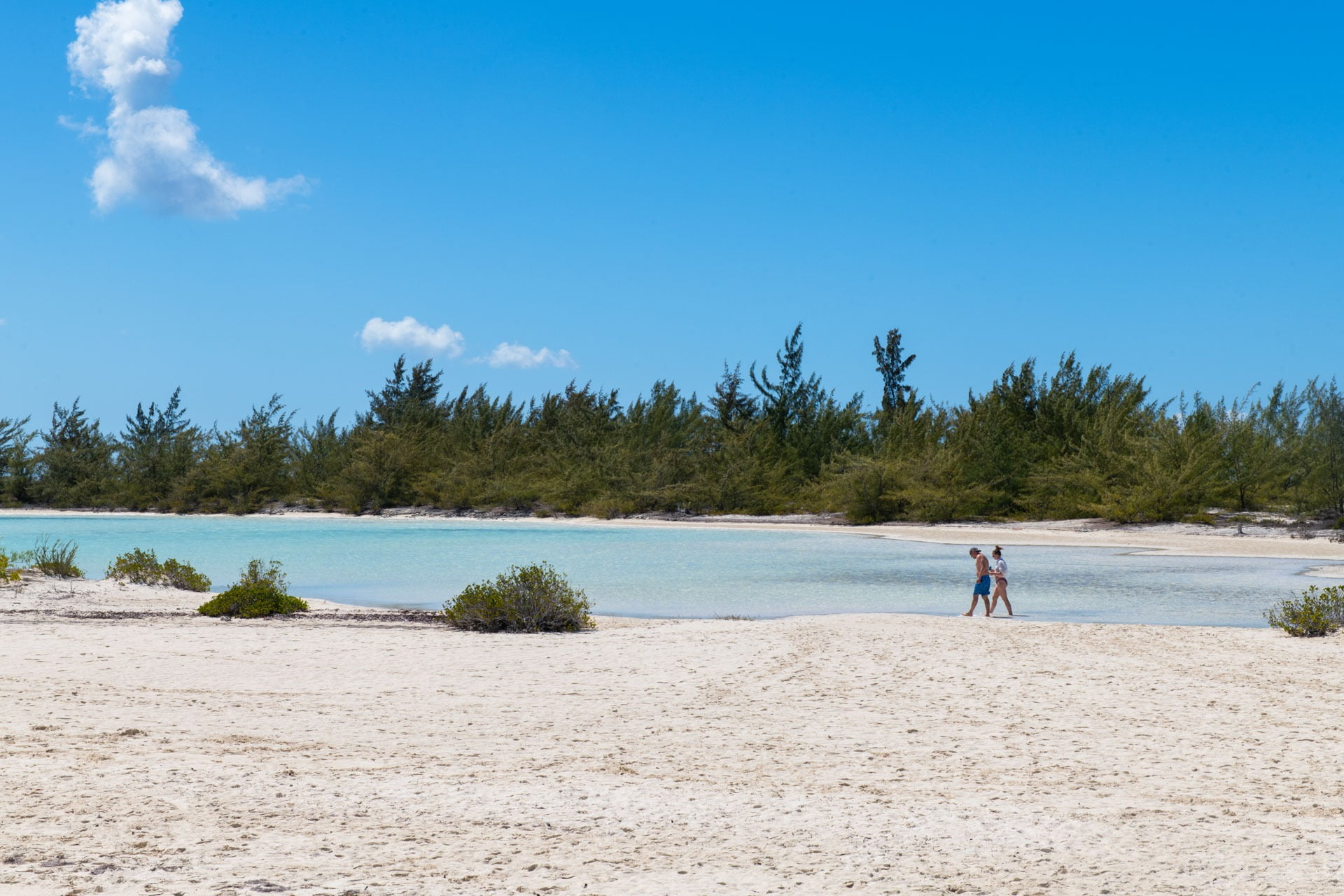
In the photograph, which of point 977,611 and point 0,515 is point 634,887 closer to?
point 977,611

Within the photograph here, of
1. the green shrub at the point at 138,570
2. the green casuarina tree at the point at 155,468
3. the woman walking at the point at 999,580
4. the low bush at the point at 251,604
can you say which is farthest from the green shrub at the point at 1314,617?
the green casuarina tree at the point at 155,468

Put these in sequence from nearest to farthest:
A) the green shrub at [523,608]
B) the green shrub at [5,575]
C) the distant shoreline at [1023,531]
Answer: the green shrub at [523,608]
the green shrub at [5,575]
the distant shoreline at [1023,531]

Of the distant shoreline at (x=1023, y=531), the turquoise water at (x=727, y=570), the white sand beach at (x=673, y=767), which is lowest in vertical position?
the white sand beach at (x=673, y=767)

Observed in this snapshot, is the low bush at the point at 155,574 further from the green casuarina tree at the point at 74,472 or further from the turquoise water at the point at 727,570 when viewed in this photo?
the green casuarina tree at the point at 74,472

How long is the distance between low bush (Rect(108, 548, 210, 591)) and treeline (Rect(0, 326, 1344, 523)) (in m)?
26.1

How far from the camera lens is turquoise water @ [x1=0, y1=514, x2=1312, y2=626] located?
16.3 metres

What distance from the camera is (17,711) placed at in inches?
297

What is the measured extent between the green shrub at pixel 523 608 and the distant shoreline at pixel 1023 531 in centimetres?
1481

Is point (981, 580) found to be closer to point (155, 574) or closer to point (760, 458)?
point (155, 574)

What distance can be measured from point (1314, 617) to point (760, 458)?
35214 millimetres

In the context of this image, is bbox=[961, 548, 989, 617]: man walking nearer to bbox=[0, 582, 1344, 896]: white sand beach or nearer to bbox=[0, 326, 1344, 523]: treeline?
bbox=[0, 582, 1344, 896]: white sand beach

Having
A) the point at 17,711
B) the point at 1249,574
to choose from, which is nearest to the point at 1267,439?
the point at 1249,574

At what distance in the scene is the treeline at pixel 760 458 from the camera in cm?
3447

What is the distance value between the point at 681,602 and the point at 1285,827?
11.9m
